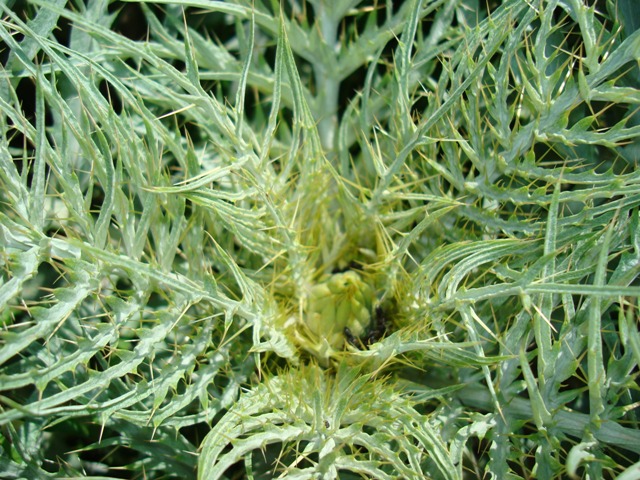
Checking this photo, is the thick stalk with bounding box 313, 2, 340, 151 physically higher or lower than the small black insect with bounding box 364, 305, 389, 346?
higher

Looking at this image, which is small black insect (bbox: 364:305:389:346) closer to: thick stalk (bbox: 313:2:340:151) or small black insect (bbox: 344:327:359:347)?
small black insect (bbox: 344:327:359:347)

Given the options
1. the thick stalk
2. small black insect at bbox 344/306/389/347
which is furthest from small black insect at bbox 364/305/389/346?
the thick stalk

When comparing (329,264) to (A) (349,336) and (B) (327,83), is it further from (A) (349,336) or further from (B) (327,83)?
(B) (327,83)

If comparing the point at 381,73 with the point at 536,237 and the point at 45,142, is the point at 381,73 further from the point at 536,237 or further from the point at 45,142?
the point at 45,142

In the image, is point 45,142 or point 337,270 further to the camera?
point 337,270

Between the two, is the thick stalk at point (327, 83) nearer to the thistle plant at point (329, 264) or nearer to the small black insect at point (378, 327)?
the thistle plant at point (329, 264)

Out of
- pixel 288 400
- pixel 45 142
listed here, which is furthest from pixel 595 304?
pixel 45 142

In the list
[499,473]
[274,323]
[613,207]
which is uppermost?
Result: [613,207]

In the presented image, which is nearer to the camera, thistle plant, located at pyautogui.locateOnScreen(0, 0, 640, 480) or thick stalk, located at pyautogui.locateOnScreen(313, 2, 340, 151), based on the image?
thistle plant, located at pyautogui.locateOnScreen(0, 0, 640, 480)
